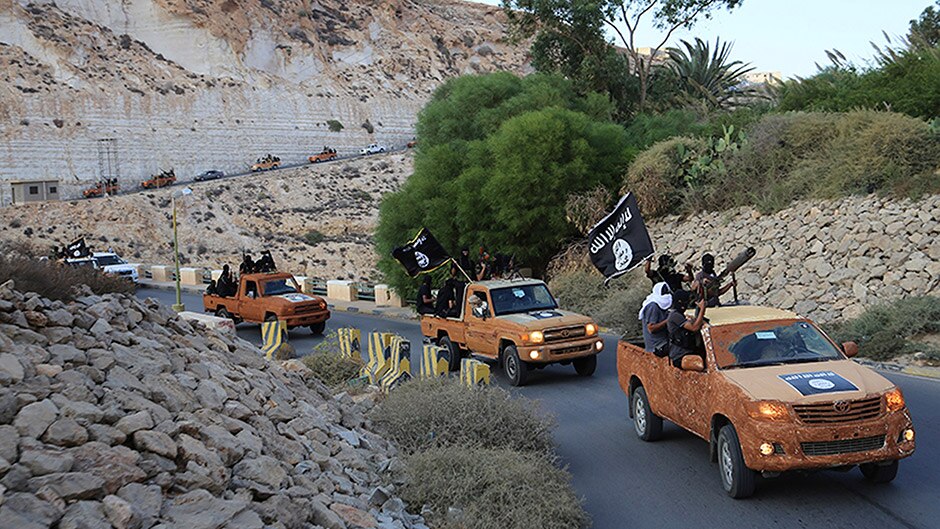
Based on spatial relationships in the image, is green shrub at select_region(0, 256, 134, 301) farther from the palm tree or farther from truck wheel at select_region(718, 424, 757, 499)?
the palm tree

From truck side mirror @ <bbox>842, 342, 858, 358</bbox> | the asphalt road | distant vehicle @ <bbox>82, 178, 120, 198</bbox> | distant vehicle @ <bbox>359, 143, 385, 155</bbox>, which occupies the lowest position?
the asphalt road

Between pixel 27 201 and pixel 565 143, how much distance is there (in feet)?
166

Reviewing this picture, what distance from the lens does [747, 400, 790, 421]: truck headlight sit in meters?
7.87

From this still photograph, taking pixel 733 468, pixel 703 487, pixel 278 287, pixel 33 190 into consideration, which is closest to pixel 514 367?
pixel 703 487

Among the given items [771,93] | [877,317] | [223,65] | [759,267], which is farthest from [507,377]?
[223,65]

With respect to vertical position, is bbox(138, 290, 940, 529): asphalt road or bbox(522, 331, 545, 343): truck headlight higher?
bbox(522, 331, 545, 343): truck headlight

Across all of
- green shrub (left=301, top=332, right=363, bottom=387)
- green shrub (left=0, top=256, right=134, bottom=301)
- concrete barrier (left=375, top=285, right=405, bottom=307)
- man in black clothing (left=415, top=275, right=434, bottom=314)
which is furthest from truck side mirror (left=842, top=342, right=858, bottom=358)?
concrete barrier (left=375, top=285, right=405, bottom=307)

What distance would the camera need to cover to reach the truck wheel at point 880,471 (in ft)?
28.0

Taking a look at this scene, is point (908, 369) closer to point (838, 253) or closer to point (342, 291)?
point (838, 253)

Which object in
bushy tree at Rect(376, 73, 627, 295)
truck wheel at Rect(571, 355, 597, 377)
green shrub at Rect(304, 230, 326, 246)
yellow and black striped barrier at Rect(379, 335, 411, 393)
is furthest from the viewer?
green shrub at Rect(304, 230, 326, 246)

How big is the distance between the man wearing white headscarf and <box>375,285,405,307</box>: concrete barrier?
74.0 feet

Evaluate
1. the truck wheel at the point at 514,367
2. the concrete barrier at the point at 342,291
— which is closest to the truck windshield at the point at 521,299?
the truck wheel at the point at 514,367

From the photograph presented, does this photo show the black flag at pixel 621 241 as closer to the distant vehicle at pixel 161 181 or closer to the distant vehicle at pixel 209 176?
the distant vehicle at pixel 161 181

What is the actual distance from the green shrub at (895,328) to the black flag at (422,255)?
9.08 metres
